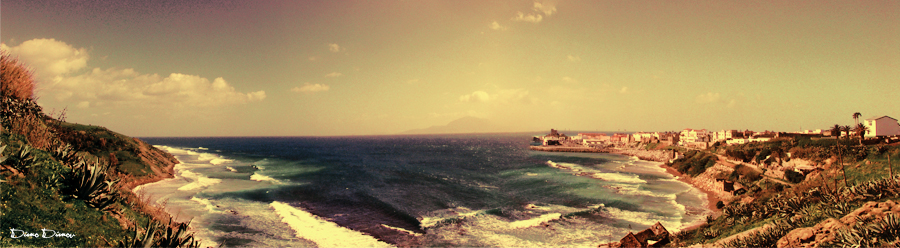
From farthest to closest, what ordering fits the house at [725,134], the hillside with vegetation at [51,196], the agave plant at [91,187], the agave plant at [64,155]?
1. the house at [725,134]
2. the agave plant at [64,155]
3. the agave plant at [91,187]
4. the hillside with vegetation at [51,196]

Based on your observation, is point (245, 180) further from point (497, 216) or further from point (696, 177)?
point (696, 177)

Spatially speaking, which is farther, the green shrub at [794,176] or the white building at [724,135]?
the white building at [724,135]

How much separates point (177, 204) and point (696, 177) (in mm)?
55256

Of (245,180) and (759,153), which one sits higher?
(759,153)

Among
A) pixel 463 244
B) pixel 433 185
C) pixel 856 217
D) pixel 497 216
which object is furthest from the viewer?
pixel 433 185

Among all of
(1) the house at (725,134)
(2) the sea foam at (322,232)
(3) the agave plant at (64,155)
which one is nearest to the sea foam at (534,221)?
(2) the sea foam at (322,232)

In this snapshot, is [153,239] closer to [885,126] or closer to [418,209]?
[418,209]

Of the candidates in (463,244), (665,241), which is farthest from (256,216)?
(665,241)

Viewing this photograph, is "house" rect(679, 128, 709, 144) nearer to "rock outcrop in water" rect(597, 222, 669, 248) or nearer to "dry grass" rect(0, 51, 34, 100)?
"rock outcrop in water" rect(597, 222, 669, 248)

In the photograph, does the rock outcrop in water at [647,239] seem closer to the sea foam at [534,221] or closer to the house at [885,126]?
the sea foam at [534,221]

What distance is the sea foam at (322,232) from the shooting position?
19.0 meters

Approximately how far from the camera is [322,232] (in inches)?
822

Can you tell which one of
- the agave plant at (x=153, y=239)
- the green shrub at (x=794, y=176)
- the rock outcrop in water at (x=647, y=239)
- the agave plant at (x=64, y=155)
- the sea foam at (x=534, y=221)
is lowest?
the sea foam at (x=534, y=221)

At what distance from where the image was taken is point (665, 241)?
17.2 metres
